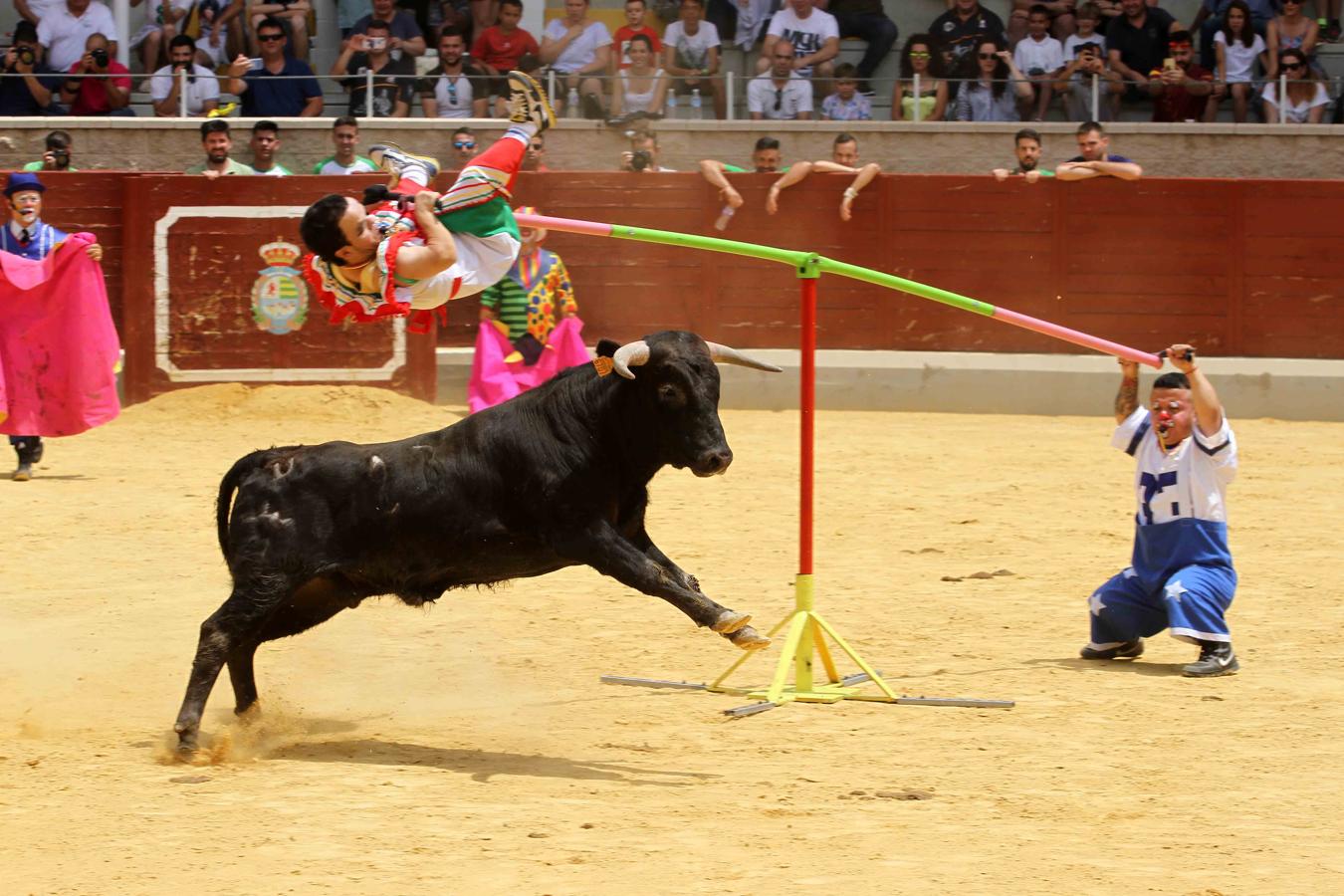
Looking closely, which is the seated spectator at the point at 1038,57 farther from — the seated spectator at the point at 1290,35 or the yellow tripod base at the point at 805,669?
the yellow tripod base at the point at 805,669

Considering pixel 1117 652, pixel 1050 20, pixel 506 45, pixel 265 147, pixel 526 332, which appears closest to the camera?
pixel 1117 652

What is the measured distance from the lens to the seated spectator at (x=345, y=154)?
1420 cm

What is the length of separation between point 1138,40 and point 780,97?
3.16 m

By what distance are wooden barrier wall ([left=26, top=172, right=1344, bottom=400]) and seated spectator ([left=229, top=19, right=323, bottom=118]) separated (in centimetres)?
202

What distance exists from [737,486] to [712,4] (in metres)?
7.15

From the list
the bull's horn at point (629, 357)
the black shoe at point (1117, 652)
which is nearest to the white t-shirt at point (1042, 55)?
the black shoe at point (1117, 652)

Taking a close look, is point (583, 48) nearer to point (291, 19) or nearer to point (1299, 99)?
point (291, 19)

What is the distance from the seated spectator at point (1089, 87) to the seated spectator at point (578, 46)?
12.9 feet

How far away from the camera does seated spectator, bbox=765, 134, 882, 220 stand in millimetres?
14578

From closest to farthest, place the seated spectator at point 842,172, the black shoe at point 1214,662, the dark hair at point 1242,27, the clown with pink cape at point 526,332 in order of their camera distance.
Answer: the black shoe at point 1214,662
the clown with pink cape at point 526,332
the seated spectator at point 842,172
the dark hair at point 1242,27

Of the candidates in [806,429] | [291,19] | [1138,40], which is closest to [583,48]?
[291,19]

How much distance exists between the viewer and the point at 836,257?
14773 mm

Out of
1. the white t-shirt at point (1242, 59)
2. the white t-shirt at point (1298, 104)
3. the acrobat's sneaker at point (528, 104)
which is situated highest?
the white t-shirt at point (1242, 59)

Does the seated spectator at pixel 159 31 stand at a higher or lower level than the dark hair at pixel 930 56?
higher
